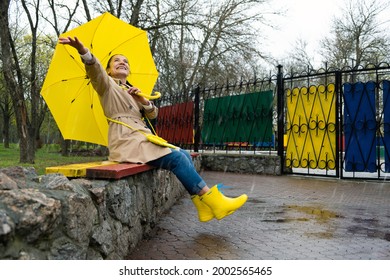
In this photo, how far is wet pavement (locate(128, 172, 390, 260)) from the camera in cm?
319

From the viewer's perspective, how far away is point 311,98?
8625 mm

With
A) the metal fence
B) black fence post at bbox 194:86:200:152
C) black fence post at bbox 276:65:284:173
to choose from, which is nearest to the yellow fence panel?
the metal fence

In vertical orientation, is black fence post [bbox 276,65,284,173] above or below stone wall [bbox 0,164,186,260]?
above

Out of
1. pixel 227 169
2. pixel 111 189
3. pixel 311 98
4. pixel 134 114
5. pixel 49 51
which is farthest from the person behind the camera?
pixel 49 51

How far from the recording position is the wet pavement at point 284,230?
126 inches

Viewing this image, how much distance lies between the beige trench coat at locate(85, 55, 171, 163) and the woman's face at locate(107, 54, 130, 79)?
0.24 metres

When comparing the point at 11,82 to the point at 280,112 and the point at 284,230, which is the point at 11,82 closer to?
the point at 280,112

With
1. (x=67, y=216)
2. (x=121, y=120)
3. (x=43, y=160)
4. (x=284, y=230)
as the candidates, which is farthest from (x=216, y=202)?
(x=43, y=160)

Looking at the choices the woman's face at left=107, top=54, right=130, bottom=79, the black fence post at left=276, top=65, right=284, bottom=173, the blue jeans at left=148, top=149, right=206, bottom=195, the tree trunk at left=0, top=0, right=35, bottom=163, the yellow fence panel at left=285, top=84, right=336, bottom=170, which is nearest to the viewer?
the blue jeans at left=148, top=149, right=206, bottom=195

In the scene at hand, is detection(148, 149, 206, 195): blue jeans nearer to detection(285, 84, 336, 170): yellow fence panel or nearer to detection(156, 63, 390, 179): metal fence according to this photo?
detection(156, 63, 390, 179): metal fence

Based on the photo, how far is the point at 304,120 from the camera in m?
8.71
